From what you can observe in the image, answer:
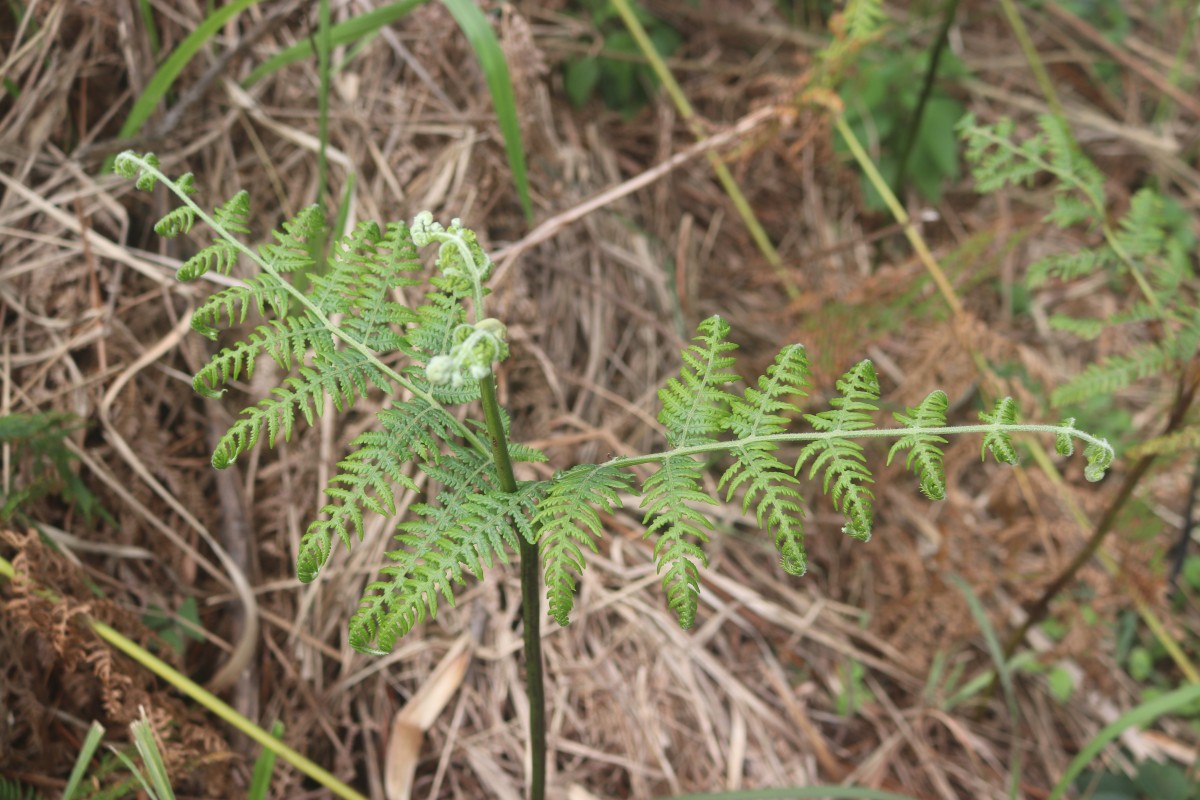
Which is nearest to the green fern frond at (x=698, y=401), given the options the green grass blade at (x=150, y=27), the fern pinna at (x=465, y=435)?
the fern pinna at (x=465, y=435)

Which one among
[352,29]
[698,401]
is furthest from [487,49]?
[698,401]

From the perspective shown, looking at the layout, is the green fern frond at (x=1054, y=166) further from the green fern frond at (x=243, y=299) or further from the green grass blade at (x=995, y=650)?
the green fern frond at (x=243, y=299)

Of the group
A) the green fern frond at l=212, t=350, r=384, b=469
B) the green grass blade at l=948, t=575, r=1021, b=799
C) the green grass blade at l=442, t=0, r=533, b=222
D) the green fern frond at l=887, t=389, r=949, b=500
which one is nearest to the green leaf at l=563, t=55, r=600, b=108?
the green grass blade at l=442, t=0, r=533, b=222

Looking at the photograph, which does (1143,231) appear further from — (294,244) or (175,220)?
(175,220)

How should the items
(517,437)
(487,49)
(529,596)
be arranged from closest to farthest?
(529,596), (487,49), (517,437)

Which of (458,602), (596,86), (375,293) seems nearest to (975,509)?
(458,602)

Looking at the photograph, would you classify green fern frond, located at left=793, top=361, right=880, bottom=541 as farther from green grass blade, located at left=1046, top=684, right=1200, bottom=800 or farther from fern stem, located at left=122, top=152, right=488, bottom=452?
green grass blade, located at left=1046, top=684, right=1200, bottom=800
